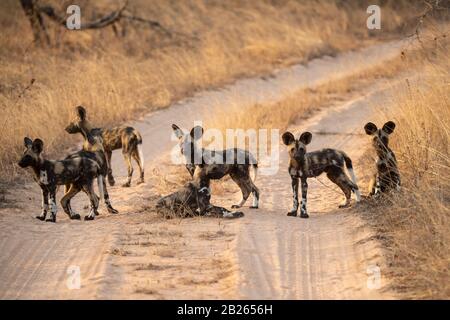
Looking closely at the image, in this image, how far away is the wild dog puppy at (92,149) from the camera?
25.9 ft

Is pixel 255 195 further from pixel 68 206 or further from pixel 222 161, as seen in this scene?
pixel 68 206

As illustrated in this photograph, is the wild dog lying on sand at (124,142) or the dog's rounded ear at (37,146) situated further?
the wild dog lying on sand at (124,142)

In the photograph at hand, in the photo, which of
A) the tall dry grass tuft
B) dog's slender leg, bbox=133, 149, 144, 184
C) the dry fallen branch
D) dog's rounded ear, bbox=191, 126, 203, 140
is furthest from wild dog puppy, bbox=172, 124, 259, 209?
the dry fallen branch

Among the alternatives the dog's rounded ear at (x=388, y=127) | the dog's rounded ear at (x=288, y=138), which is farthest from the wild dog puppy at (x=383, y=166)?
the dog's rounded ear at (x=288, y=138)

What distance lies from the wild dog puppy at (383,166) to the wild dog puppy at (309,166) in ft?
0.75

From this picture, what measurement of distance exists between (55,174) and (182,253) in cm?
179

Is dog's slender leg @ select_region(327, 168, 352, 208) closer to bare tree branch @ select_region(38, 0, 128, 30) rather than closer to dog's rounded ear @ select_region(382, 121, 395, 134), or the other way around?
dog's rounded ear @ select_region(382, 121, 395, 134)

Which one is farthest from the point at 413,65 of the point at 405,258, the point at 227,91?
the point at 405,258

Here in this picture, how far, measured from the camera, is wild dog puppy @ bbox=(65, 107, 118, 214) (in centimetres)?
789

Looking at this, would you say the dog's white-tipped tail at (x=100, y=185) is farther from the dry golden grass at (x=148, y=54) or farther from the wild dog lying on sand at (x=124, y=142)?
the dry golden grass at (x=148, y=54)

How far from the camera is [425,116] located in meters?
8.57

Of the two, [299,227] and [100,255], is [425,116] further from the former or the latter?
[100,255]

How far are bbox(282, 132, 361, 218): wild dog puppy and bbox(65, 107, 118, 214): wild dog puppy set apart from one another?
1764 mm

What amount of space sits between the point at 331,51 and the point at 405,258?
14.1m
